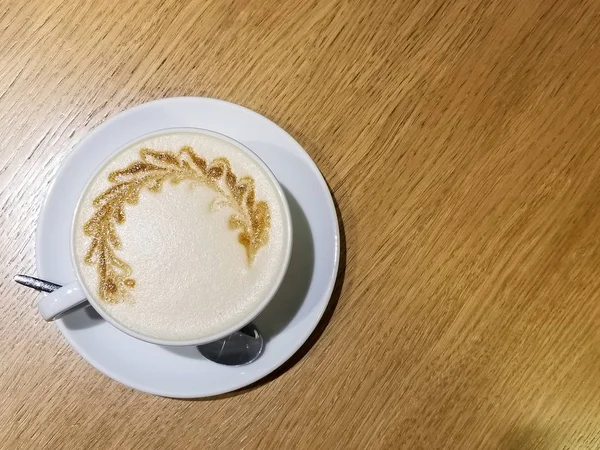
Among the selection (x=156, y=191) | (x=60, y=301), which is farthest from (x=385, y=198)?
(x=60, y=301)

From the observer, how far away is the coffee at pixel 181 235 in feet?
2.28

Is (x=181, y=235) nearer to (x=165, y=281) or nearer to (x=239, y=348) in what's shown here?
(x=165, y=281)

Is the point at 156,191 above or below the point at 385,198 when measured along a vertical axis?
above

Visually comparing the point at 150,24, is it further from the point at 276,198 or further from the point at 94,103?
the point at 276,198

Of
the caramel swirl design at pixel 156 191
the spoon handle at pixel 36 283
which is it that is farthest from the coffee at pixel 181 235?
the spoon handle at pixel 36 283

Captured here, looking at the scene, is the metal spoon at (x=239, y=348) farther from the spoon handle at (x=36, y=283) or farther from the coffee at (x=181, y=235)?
the spoon handle at (x=36, y=283)

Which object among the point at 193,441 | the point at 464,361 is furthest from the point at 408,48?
the point at 193,441

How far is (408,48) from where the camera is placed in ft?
2.82

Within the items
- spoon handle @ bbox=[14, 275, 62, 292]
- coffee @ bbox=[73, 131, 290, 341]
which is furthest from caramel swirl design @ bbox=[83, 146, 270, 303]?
spoon handle @ bbox=[14, 275, 62, 292]

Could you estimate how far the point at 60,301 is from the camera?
0.69 metres

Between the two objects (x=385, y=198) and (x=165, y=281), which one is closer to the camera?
(x=165, y=281)

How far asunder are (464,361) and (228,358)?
0.36m

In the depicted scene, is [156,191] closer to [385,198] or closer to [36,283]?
[36,283]

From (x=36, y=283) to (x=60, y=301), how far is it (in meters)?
0.09
